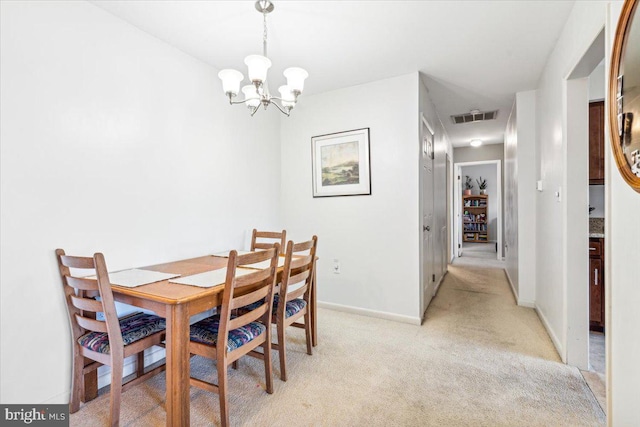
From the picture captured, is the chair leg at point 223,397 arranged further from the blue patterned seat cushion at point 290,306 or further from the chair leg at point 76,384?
the chair leg at point 76,384

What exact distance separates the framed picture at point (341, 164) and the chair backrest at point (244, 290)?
1745 millimetres

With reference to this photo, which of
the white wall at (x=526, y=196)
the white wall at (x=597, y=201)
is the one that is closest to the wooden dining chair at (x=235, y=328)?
the white wall at (x=526, y=196)

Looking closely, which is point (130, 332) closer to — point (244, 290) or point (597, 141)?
point (244, 290)

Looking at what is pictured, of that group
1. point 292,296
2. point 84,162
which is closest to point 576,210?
point 292,296

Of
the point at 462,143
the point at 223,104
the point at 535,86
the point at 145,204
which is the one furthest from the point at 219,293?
the point at 462,143

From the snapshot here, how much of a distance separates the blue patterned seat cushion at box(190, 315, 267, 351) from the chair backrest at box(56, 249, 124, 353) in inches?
14.5

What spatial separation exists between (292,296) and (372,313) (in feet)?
4.59

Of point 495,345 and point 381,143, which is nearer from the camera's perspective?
point 495,345

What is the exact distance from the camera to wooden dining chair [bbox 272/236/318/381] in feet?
6.53

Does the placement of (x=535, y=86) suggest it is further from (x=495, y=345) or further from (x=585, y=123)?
(x=495, y=345)

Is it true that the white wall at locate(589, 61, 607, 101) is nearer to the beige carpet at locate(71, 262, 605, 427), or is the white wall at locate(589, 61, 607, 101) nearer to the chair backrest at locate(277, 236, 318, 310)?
the beige carpet at locate(71, 262, 605, 427)

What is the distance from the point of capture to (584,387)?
6.24 ft

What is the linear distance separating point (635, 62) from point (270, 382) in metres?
2.35

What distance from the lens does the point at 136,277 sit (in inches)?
72.4
